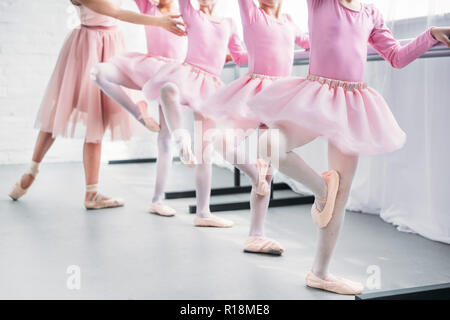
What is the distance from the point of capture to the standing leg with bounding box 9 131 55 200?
2.74 meters

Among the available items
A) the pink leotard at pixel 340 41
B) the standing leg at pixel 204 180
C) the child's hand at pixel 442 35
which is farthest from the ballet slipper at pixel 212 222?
the child's hand at pixel 442 35

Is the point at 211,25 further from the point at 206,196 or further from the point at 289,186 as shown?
the point at 289,186

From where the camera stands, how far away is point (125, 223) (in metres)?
2.35

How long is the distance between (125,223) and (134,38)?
2404mm

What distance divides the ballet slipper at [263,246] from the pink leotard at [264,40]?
0.57m

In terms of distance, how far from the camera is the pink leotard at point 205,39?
204 centimetres

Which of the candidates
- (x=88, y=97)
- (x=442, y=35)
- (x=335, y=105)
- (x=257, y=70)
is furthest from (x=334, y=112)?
(x=88, y=97)

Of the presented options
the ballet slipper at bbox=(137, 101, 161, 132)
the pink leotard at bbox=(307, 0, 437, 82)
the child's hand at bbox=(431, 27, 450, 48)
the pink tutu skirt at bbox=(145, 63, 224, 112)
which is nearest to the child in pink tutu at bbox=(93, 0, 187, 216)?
the ballet slipper at bbox=(137, 101, 161, 132)

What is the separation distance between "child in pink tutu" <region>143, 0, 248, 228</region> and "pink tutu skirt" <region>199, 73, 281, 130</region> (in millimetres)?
273

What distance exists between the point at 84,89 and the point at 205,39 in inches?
31.1

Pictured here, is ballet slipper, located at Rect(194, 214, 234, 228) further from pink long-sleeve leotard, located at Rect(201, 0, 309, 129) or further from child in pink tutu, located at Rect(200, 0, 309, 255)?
pink long-sleeve leotard, located at Rect(201, 0, 309, 129)

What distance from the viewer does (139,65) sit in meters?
2.30

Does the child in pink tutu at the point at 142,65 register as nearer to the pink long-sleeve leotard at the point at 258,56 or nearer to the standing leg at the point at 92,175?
the standing leg at the point at 92,175

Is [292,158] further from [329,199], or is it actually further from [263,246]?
[263,246]
